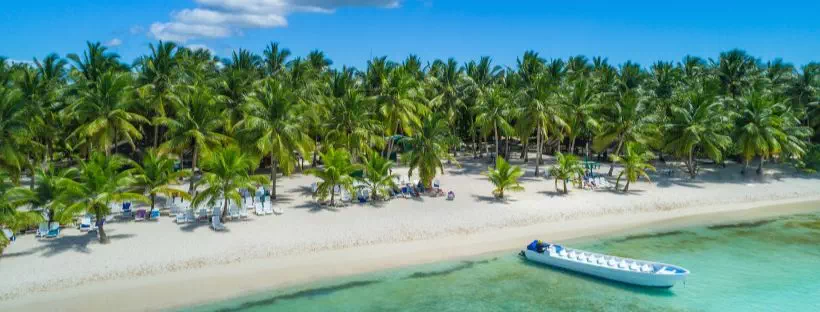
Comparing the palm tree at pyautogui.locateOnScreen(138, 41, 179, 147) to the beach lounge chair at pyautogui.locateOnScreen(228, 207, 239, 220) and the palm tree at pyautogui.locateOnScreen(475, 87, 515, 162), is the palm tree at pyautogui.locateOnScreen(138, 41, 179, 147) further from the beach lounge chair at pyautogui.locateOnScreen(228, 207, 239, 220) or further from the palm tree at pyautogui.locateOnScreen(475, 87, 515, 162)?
the palm tree at pyautogui.locateOnScreen(475, 87, 515, 162)

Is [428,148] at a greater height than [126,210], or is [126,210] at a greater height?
[428,148]

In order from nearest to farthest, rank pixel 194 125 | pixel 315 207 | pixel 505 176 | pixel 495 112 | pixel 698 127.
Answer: pixel 315 207 → pixel 194 125 → pixel 505 176 → pixel 698 127 → pixel 495 112

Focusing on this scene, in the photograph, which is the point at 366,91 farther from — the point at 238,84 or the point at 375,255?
the point at 375,255

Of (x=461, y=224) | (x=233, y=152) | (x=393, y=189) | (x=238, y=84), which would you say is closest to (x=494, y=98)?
(x=393, y=189)

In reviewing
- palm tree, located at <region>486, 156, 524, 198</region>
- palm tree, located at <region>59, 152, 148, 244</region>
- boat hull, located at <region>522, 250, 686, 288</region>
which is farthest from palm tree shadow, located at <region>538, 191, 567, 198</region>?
palm tree, located at <region>59, 152, 148, 244</region>

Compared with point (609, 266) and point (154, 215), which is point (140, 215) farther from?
point (609, 266)

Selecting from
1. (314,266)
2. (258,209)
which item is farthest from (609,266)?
(258,209)
